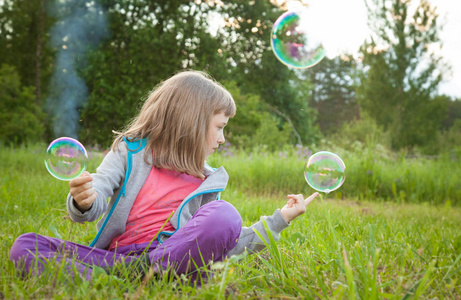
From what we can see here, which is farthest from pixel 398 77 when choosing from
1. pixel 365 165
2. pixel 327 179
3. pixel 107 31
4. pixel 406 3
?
pixel 327 179

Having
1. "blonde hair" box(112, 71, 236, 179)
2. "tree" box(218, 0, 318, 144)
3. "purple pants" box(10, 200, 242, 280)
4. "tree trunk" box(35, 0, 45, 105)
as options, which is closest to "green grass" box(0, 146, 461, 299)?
"purple pants" box(10, 200, 242, 280)

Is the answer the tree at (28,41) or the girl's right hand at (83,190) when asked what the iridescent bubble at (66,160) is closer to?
the girl's right hand at (83,190)

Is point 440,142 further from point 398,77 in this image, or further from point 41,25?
point 41,25

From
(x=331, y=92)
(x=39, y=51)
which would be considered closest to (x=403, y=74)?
(x=39, y=51)

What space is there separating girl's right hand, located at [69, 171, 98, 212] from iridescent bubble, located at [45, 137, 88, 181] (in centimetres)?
39

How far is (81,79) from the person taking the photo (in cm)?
1244

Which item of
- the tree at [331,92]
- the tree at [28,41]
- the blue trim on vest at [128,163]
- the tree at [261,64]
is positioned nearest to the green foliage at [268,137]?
the tree at [261,64]

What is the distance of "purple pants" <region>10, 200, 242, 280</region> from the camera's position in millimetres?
1662

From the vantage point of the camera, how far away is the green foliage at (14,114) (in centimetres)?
1044

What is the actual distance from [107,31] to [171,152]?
37.0ft

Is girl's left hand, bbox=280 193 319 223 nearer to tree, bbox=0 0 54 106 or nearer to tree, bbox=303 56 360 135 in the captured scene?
tree, bbox=0 0 54 106

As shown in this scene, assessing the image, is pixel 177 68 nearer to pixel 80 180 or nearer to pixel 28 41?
pixel 28 41

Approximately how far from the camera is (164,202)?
77.9 inches

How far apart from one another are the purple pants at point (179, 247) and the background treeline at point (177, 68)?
6.89 meters
